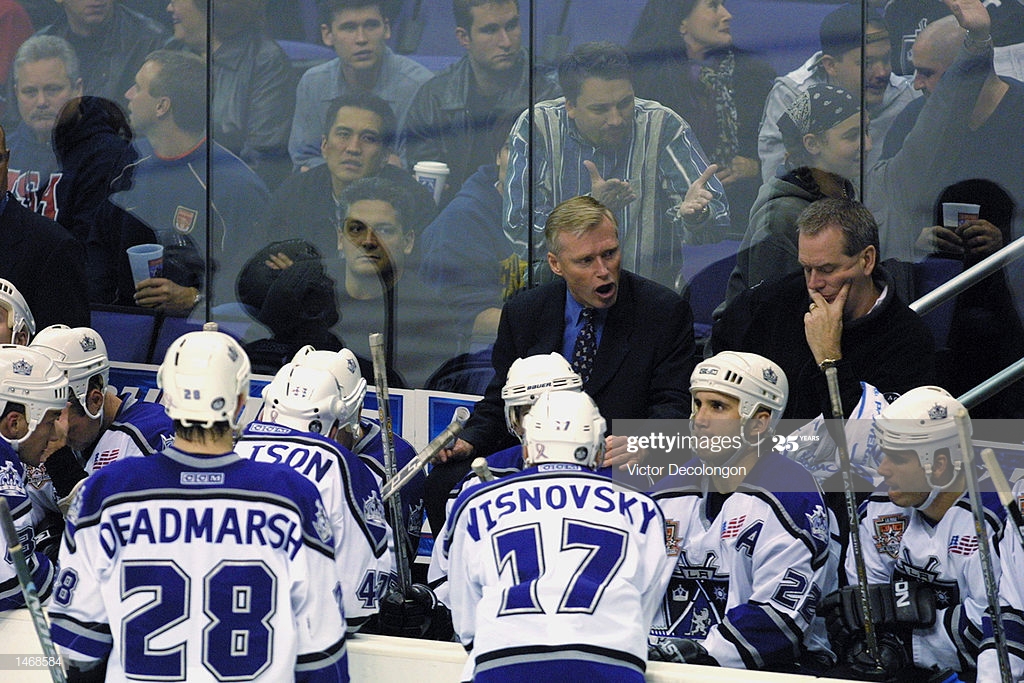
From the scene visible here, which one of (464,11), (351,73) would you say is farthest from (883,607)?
(351,73)

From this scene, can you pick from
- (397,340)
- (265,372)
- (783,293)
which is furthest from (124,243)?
(783,293)

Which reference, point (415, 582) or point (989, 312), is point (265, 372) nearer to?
point (415, 582)

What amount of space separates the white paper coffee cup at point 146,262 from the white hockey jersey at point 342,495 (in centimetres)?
261

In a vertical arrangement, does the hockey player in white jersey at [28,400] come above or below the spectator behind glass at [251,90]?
below

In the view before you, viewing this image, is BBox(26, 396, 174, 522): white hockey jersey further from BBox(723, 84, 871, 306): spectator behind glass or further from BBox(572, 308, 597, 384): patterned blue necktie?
BBox(723, 84, 871, 306): spectator behind glass

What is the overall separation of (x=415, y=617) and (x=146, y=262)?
2632 millimetres

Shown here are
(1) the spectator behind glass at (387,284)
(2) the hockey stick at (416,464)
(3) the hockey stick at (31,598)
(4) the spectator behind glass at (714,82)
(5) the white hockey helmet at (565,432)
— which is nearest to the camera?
(3) the hockey stick at (31,598)

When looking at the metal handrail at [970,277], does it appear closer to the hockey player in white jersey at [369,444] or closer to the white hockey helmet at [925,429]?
the white hockey helmet at [925,429]

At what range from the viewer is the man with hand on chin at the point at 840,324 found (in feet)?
16.2

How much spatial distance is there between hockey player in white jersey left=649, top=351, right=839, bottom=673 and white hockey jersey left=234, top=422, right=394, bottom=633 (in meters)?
0.82

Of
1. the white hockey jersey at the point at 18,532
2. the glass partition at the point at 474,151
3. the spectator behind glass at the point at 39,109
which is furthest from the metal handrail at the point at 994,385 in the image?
the spectator behind glass at the point at 39,109

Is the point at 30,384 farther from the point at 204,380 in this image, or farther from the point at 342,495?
the point at 204,380

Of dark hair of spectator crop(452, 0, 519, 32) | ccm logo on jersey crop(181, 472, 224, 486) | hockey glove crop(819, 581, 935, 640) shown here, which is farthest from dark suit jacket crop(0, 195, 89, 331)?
hockey glove crop(819, 581, 935, 640)

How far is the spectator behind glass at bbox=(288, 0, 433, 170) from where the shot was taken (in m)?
6.59
